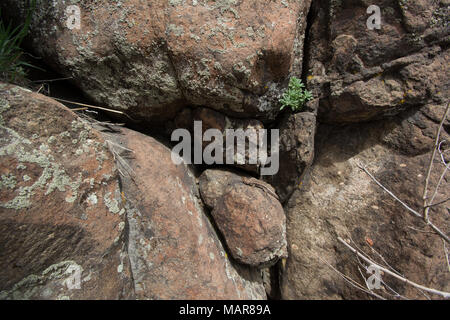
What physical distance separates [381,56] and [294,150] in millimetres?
1188

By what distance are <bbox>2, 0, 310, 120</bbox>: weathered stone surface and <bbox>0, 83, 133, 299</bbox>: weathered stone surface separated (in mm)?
604

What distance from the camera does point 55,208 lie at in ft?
4.73

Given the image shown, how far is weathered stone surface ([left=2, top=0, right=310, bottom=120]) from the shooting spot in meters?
1.80

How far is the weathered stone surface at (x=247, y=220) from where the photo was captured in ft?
7.27

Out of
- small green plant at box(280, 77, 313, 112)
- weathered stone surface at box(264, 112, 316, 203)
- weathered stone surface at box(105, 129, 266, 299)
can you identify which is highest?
small green plant at box(280, 77, 313, 112)

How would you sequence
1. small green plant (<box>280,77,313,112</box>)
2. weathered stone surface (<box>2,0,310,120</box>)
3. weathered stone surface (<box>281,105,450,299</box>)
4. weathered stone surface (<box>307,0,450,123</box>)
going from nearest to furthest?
weathered stone surface (<box>2,0,310,120</box>) → weathered stone surface (<box>307,0,450,123</box>) → weathered stone surface (<box>281,105,450,299</box>) → small green plant (<box>280,77,313,112</box>)

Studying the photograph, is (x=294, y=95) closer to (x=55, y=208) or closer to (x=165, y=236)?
(x=165, y=236)

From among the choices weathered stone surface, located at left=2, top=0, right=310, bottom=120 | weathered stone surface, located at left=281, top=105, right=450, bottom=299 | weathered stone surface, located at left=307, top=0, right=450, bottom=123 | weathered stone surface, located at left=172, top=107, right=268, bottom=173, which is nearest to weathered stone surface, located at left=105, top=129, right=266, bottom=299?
weathered stone surface, located at left=172, top=107, right=268, bottom=173

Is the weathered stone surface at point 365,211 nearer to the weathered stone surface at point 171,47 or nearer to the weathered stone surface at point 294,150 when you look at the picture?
the weathered stone surface at point 294,150

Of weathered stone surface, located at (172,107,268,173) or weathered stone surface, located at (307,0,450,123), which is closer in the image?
weathered stone surface, located at (307,0,450,123)

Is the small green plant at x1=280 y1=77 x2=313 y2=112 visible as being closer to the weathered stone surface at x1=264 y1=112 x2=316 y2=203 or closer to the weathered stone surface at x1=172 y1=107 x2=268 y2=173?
the weathered stone surface at x1=264 y1=112 x2=316 y2=203

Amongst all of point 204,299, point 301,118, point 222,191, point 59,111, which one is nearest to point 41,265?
point 59,111

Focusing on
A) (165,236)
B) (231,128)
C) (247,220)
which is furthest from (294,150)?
(165,236)

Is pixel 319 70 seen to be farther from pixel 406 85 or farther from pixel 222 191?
pixel 222 191
